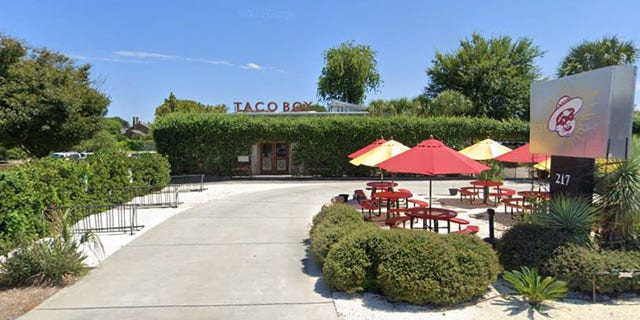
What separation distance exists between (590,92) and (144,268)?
8.49m

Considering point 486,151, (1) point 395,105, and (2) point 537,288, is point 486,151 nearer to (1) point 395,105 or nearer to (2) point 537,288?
(2) point 537,288

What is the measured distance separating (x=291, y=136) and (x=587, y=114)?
63.4ft

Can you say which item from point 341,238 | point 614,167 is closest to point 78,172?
point 341,238

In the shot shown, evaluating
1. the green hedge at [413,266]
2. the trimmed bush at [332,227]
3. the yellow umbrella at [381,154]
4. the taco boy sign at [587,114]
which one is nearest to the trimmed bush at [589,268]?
the green hedge at [413,266]

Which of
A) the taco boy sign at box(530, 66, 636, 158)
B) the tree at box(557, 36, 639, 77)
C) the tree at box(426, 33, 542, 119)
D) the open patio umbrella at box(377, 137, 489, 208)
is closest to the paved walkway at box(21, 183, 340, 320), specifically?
the open patio umbrella at box(377, 137, 489, 208)

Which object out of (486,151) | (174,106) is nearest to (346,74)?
(174,106)

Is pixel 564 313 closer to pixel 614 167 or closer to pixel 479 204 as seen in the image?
pixel 614 167

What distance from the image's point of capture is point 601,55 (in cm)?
2362

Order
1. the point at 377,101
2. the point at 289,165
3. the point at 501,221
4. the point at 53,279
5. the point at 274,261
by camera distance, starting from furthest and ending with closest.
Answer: the point at 377,101, the point at 289,165, the point at 501,221, the point at 274,261, the point at 53,279

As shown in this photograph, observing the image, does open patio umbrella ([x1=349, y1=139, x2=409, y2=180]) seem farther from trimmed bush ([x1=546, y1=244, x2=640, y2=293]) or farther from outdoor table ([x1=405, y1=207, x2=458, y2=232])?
trimmed bush ([x1=546, y1=244, x2=640, y2=293])

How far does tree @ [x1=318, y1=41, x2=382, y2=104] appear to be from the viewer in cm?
5488

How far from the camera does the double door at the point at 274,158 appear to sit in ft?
86.2

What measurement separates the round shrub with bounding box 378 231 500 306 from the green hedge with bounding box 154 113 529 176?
19227 mm

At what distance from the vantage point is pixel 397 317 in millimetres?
5121
